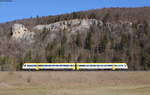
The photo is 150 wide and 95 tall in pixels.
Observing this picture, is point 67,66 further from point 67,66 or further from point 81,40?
point 81,40

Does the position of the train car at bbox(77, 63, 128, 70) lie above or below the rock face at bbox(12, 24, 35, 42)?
below

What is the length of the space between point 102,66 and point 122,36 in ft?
156

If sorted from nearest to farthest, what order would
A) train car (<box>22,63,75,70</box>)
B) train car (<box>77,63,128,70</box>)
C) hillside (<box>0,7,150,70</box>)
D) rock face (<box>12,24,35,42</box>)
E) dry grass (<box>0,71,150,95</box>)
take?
1. dry grass (<box>0,71,150,95</box>)
2. train car (<box>22,63,75,70</box>)
3. train car (<box>77,63,128,70</box>)
4. hillside (<box>0,7,150,70</box>)
5. rock face (<box>12,24,35,42</box>)

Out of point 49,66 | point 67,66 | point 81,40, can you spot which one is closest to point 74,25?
point 81,40

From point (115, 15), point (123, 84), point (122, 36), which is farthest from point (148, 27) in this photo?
point (123, 84)

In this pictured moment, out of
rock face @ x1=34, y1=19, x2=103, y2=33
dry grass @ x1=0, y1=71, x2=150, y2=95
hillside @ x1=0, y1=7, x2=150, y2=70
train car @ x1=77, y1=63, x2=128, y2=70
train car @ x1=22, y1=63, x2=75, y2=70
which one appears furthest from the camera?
rock face @ x1=34, y1=19, x2=103, y2=33

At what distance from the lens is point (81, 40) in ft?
333

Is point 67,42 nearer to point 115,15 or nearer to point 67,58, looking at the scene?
point 67,58

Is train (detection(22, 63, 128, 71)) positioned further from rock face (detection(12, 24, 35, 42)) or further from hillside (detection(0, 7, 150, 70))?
rock face (detection(12, 24, 35, 42))

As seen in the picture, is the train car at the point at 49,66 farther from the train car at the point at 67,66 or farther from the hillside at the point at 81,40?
the hillside at the point at 81,40

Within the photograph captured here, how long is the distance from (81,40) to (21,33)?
1129 inches

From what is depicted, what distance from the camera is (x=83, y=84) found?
37875 mm

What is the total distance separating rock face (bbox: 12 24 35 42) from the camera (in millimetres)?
107500

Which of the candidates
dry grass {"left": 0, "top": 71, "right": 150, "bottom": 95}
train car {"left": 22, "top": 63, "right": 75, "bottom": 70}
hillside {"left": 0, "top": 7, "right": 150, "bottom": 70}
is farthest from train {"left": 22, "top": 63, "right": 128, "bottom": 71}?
hillside {"left": 0, "top": 7, "right": 150, "bottom": 70}
